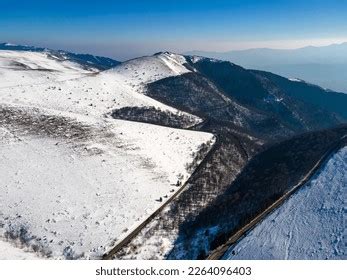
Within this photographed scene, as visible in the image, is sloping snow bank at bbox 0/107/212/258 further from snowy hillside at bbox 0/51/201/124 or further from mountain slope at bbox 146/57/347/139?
mountain slope at bbox 146/57/347/139

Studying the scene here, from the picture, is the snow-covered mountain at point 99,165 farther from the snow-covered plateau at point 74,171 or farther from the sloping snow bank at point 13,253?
the sloping snow bank at point 13,253

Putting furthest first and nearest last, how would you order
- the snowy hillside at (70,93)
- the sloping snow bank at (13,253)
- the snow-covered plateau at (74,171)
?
the snowy hillside at (70,93)
the snow-covered plateau at (74,171)
the sloping snow bank at (13,253)

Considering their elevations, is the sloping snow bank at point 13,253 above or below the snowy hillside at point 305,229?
below

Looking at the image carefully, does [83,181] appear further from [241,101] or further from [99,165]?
[241,101]

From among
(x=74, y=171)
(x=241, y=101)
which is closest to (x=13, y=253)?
(x=74, y=171)

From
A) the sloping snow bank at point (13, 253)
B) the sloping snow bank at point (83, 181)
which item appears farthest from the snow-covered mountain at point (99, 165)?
the sloping snow bank at point (13, 253)
